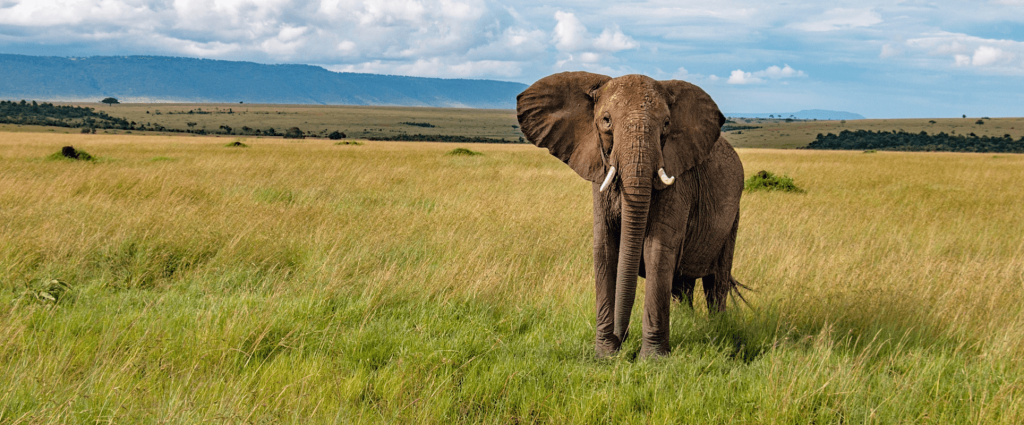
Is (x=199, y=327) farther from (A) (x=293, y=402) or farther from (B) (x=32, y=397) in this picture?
(A) (x=293, y=402)

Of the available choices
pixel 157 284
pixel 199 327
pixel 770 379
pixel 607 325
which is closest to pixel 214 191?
pixel 157 284

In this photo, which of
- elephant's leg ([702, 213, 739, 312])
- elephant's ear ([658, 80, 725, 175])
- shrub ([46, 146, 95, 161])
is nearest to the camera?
elephant's ear ([658, 80, 725, 175])

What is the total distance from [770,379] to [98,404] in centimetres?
369

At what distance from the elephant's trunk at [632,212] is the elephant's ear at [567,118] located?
384mm

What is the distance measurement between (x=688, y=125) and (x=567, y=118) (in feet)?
2.59

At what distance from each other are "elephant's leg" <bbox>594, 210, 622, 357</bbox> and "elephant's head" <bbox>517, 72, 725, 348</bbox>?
67 millimetres

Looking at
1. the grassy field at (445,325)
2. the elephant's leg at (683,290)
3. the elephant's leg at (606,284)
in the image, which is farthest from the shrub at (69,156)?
the elephant's leg at (606,284)

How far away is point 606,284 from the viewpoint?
3975 millimetres

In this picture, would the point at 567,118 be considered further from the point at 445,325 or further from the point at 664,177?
the point at 445,325

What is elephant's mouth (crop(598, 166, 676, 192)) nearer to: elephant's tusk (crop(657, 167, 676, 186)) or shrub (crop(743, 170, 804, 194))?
elephant's tusk (crop(657, 167, 676, 186))

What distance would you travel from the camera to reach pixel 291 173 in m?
16.0

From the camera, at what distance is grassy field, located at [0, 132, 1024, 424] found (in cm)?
319

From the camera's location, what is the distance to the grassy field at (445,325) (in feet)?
10.5

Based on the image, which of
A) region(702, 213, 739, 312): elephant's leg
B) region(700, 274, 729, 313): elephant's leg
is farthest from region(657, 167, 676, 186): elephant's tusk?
region(700, 274, 729, 313): elephant's leg
